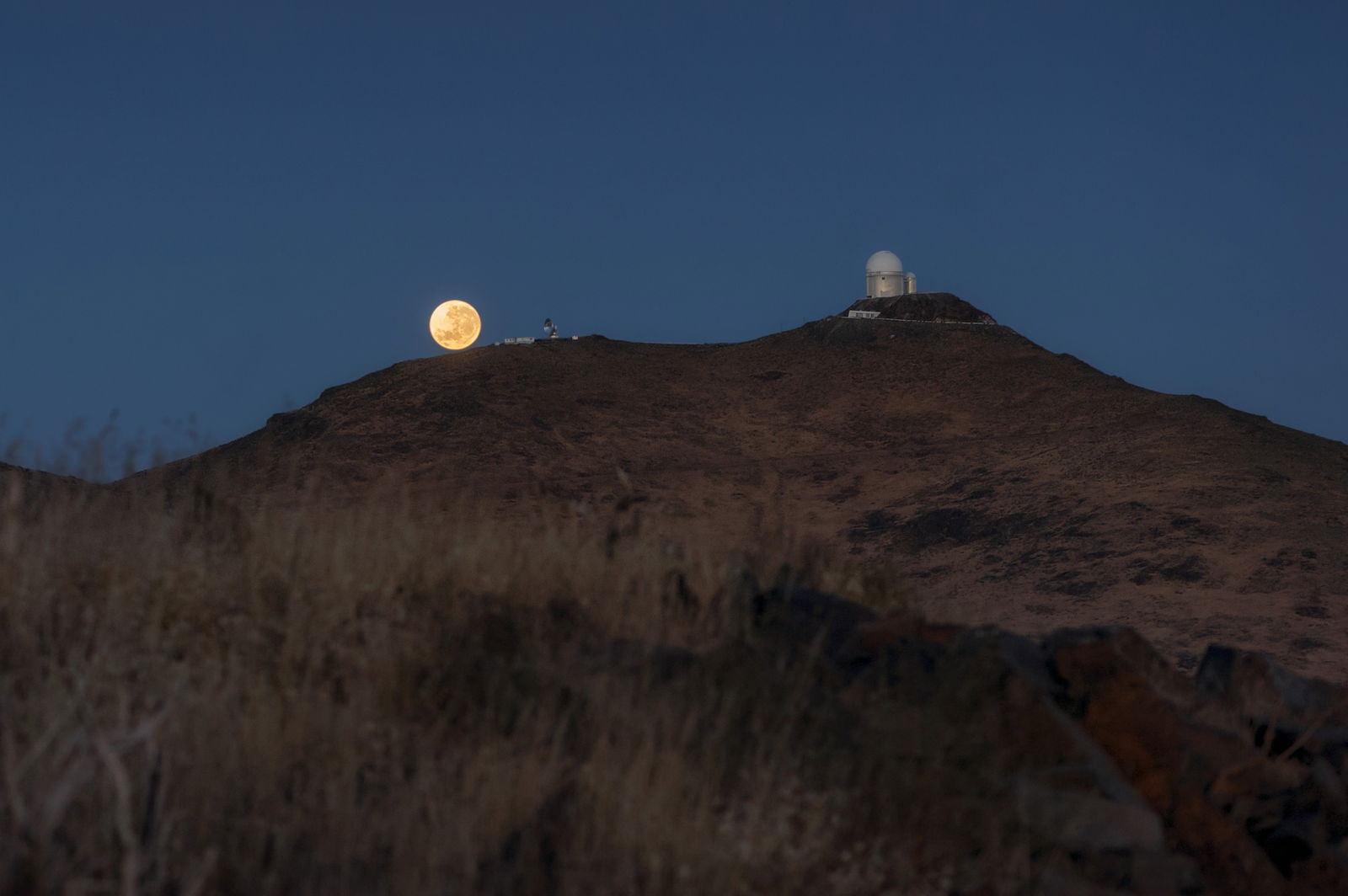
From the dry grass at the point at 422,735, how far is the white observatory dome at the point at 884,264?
1295 inches

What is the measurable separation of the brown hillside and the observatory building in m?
5.38

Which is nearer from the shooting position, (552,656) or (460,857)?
(460,857)

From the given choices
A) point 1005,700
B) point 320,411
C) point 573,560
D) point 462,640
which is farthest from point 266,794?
point 320,411

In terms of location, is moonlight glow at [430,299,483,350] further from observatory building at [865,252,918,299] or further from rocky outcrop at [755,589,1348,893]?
rocky outcrop at [755,589,1348,893]

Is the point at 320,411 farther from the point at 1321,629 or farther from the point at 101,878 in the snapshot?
the point at 101,878

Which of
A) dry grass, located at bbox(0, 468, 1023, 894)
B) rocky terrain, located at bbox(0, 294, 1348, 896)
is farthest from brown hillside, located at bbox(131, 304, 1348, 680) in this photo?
dry grass, located at bbox(0, 468, 1023, 894)

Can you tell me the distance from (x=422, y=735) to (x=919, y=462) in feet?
70.0

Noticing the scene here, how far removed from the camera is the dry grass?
13.0 feet

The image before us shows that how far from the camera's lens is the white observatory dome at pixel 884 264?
38500 mm

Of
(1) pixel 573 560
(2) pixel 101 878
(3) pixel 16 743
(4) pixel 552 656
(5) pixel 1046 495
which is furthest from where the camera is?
(5) pixel 1046 495

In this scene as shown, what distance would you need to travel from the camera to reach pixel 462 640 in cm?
554

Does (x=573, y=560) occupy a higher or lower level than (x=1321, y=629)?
higher

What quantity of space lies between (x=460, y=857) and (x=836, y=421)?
23.7 metres

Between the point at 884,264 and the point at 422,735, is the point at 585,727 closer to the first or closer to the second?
the point at 422,735
